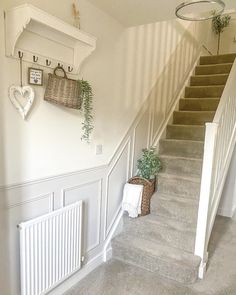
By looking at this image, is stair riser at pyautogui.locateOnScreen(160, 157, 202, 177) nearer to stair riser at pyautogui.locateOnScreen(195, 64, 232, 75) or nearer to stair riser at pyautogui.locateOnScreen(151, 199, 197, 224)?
stair riser at pyautogui.locateOnScreen(151, 199, 197, 224)

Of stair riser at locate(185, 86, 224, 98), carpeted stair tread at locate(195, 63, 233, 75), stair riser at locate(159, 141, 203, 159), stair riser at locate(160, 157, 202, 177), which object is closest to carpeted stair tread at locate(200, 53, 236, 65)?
carpeted stair tread at locate(195, 63, 233, 75)

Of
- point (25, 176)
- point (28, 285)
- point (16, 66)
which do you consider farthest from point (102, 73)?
point (28, 285)

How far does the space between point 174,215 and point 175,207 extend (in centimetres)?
9

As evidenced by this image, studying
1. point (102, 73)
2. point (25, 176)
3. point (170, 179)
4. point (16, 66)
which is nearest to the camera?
point (16, 66)

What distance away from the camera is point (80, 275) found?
2.37m

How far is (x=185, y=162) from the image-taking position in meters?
3.19

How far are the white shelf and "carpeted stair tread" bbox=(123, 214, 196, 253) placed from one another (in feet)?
5.74

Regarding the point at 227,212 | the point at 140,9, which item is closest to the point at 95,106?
the point at 140,9

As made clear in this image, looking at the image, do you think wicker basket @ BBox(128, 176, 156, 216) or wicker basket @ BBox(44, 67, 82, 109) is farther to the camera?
wicker basket @ BBox(128, 176, 156, 216)

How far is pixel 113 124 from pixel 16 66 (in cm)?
117

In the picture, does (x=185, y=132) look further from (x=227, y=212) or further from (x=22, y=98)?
(x=22, y=98)

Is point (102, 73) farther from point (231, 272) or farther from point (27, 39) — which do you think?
point (231, 272)

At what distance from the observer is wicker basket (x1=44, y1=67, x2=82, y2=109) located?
5.77 feet

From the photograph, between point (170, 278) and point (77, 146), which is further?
point (170, 278)
